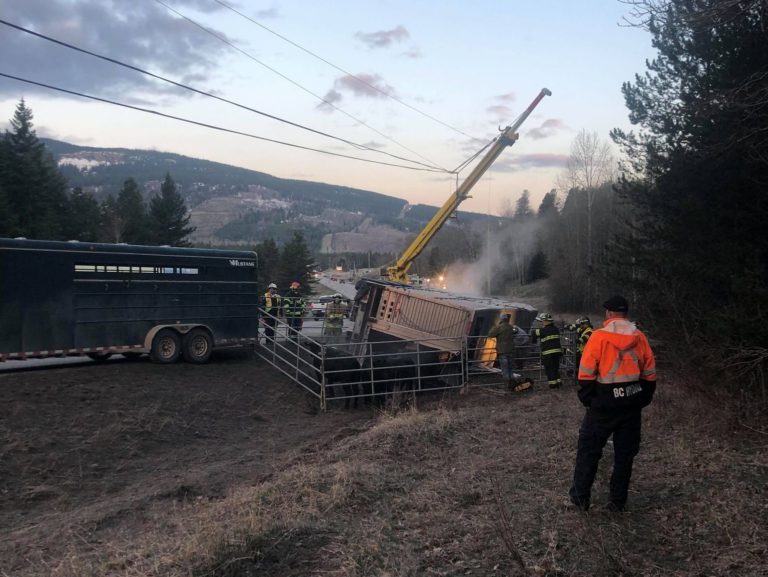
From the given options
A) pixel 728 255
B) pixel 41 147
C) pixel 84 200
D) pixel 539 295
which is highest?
pixel 41 147

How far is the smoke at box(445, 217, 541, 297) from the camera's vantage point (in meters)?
80.8

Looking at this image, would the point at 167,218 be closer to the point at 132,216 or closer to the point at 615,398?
the point at 132,216

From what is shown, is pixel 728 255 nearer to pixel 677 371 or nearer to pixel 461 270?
pixel 677 371

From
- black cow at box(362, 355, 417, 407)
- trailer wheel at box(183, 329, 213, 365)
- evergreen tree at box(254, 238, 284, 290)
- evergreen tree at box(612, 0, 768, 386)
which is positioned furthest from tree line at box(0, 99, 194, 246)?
evergreen tree at box(612, 0, 768, 386)

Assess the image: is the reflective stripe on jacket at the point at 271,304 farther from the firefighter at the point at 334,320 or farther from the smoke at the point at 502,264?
the smoke at the point at 502,264

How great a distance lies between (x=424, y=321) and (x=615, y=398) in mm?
12685

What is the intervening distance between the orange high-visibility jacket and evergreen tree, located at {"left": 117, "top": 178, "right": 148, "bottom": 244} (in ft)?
194

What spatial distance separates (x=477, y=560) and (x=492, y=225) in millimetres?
97924

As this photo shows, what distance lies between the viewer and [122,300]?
50.9ft

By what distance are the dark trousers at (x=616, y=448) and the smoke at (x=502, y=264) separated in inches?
2882

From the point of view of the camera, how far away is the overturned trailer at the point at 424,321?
635 inches

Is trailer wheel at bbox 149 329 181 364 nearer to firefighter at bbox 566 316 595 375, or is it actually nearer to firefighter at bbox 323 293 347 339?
firefighter at bbox 323 293 347 339

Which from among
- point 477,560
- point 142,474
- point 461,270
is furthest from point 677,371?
Answer: point 461,270

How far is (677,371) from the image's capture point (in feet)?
27.4
